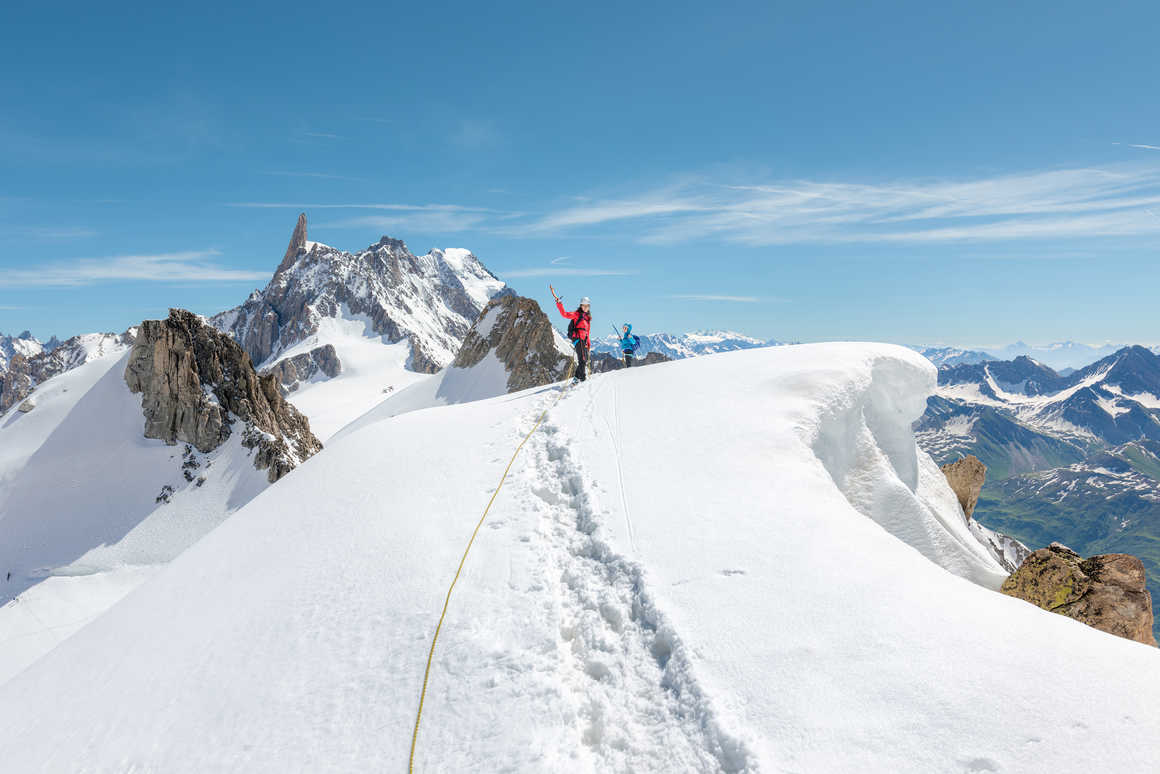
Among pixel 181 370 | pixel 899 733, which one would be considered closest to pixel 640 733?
pixel 899 733

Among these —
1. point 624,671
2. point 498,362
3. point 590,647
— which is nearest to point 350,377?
point 498,362

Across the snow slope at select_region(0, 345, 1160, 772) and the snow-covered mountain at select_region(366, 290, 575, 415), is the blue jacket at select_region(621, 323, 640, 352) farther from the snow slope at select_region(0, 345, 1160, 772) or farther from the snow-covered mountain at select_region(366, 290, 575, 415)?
the snow-covered mountain at select_region(366, 290, 575, 415)

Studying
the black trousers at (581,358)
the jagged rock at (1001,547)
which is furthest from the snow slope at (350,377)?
the jagged rock at (1001,547)

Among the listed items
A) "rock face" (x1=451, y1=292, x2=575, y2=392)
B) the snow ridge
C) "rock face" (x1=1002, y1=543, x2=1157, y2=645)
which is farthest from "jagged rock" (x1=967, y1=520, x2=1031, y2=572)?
"rock face" (x1=451, y1=292, x2=575, y2=392)

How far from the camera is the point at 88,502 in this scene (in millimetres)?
47312

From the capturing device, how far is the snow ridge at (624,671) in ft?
16.2

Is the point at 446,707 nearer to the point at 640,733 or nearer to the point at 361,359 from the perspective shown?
the point at 640,733

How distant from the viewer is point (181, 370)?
53.1 metres

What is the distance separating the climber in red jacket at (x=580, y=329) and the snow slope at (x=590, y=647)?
373 inches

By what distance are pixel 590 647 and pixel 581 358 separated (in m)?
15.2

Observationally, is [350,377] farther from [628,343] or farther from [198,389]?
[628,343]

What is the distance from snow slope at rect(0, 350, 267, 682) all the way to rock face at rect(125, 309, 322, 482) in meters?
1.75

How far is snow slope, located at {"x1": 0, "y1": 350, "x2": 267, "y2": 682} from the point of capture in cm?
3788

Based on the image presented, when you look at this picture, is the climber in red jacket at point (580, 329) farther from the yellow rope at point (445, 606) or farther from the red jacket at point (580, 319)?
the yellow rope at point (445, 606)
